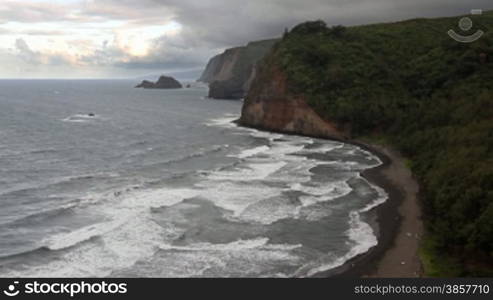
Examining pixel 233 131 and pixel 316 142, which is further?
pixel 233 131

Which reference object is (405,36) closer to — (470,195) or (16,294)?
(470,195)

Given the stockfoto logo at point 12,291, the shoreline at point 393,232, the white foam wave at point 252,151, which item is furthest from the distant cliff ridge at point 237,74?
the stockfoto logo at point 12,291

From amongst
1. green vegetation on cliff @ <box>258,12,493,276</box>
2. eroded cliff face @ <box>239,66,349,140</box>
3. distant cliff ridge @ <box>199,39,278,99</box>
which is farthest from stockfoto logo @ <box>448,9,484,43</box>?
distant cliff ridge @ <box>199,39,278,99</box>

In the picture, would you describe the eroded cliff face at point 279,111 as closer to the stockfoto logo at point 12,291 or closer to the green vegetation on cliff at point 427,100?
the green vegetation on cliff at point 427,100

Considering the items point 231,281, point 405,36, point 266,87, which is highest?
point 405,36

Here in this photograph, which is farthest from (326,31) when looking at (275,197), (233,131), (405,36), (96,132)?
(275,197)

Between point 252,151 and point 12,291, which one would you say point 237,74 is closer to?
point 252,151

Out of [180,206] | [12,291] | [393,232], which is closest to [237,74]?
[180,206]
